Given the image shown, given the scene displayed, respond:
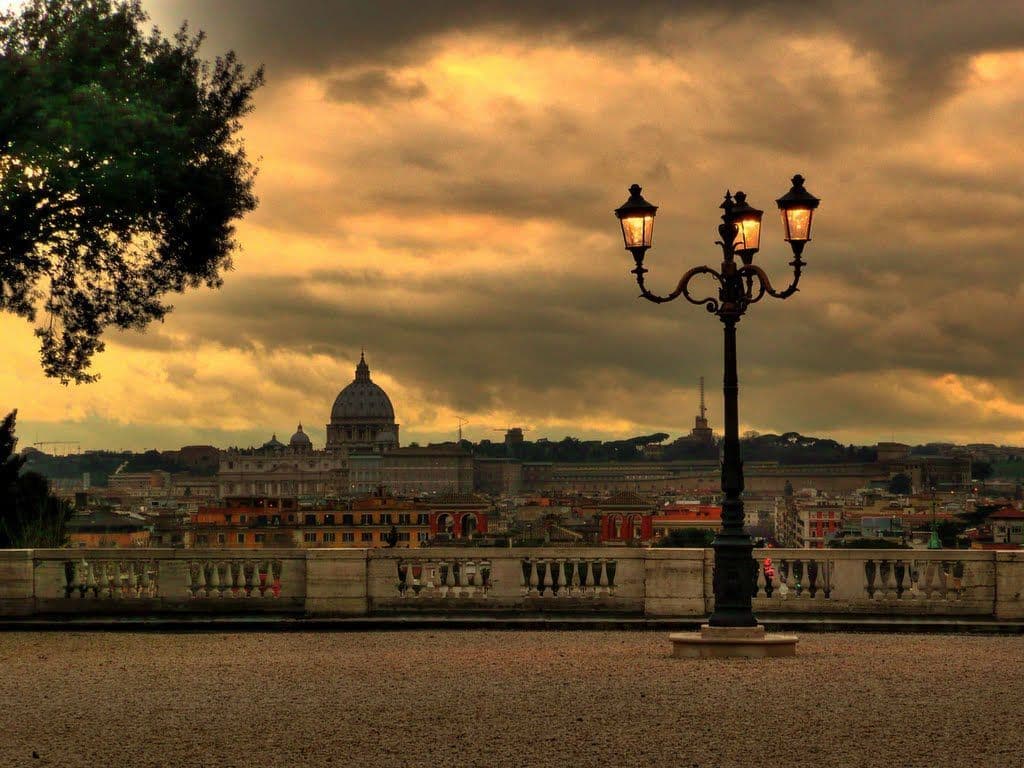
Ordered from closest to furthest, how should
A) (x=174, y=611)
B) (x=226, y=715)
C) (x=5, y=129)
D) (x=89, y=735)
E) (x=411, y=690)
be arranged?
(x=89, y=735), (x=226, y=715), (x=411, y=690), (x=174, y=611), (x=5, y=129)

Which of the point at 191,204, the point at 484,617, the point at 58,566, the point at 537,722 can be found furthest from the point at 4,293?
the point at 537,722

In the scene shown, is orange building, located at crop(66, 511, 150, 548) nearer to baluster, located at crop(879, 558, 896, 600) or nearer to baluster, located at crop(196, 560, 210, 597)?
baluster, located at crop(196, 560, 210, 597)

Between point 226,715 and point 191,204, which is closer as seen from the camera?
point 226,715

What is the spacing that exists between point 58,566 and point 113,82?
7086mm

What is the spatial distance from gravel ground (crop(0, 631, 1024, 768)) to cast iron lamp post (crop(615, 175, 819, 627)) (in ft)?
2.44

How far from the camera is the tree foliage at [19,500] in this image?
944 inches

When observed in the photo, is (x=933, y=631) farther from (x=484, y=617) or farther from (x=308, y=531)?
(x=308, y=531)

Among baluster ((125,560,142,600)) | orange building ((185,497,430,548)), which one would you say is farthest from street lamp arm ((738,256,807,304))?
orange building ((185,497,430,548))

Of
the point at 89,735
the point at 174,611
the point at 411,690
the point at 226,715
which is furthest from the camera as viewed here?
the point at 174,611

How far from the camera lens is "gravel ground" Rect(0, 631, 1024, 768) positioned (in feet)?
29.5

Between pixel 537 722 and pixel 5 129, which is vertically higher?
pixel 5 129

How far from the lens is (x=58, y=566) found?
1783cm

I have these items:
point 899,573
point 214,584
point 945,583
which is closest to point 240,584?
point 214,584

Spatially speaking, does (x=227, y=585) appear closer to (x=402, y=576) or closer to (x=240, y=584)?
(x=240, y=584)
